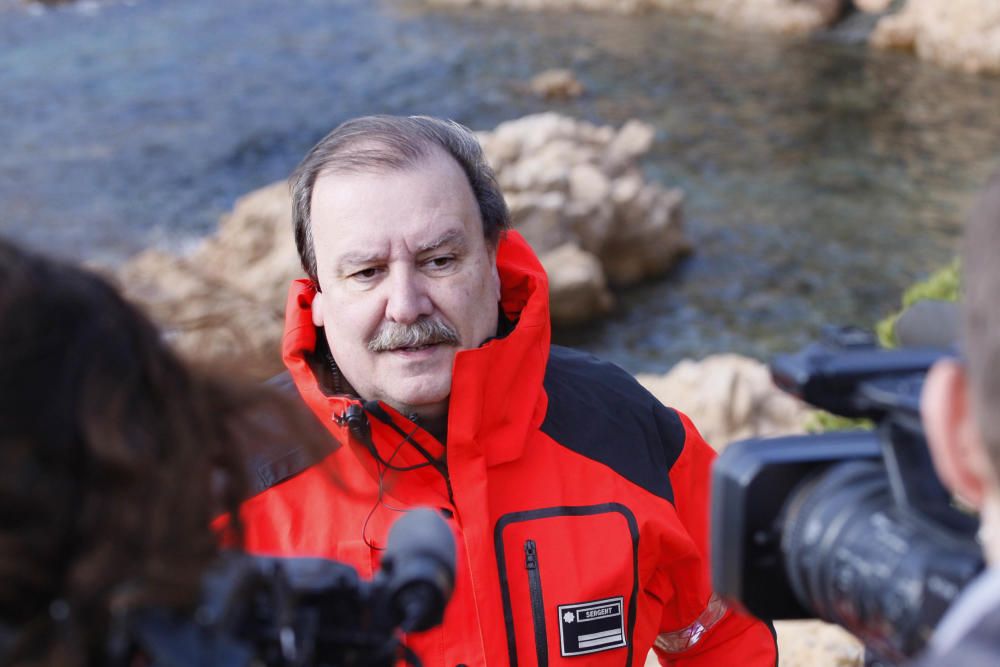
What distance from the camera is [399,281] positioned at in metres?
2.71

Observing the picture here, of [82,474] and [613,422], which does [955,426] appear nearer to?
[82,474]

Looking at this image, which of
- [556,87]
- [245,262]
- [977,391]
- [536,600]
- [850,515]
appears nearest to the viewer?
[977,391]

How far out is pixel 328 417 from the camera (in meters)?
2.58

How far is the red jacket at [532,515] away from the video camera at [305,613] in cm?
91

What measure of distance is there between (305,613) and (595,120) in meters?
15.9

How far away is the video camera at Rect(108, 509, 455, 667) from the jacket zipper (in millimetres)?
942

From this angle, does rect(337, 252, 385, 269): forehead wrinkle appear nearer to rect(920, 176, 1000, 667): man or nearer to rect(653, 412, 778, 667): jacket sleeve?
rect(653, 412, 778, 667): jacket sleeve

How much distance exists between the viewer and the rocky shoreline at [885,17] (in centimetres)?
1839

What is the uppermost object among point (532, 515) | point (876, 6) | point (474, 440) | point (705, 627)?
point (474, 440)

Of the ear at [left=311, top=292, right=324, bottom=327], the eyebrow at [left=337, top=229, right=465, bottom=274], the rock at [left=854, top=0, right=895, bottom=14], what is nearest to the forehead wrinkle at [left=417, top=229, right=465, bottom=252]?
the eyebrow at [left=337, top=229, right=465, bottom=274]

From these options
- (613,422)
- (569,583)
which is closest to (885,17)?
(613,422)

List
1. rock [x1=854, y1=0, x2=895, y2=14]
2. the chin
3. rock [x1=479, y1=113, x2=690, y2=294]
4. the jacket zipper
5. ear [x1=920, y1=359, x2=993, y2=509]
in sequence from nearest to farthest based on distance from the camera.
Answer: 1. ear [x1=920, y1=359, x2=993, y2=509]
2. the jacket zipper
3. the chin
4. rock [x1=479, y1=113, x2=690, y2=294]
5. rock [x1=854, y1=0, x2=895, y2=14]

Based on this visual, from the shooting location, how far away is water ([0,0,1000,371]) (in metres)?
11.2

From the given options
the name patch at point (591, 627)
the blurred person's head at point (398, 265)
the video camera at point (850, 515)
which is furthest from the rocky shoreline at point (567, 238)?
the video camera at point (850, 515)
